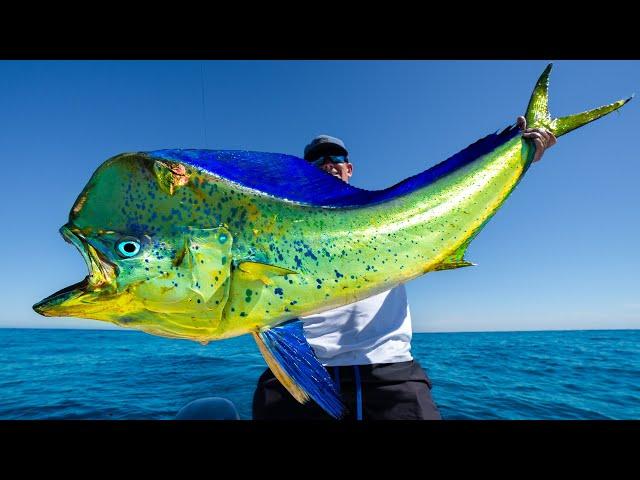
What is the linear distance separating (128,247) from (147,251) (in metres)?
0.07

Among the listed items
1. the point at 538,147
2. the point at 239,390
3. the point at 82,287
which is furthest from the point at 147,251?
the point at 239,390

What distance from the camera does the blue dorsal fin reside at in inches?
53.6

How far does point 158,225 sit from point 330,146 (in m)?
1.60

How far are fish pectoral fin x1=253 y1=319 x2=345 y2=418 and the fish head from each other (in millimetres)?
237

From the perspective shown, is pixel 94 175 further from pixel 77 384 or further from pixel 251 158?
pixel 77 384

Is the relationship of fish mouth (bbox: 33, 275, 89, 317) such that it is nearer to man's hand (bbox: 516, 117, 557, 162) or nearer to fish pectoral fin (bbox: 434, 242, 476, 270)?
fish pectoral fin (bbox: 434, 242, 476, 270)

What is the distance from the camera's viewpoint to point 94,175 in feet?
4.15

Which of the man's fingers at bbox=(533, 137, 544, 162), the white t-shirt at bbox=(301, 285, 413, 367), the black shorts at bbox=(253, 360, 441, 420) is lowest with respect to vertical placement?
the black shorts at bbox=(253, 360, 441, 420)

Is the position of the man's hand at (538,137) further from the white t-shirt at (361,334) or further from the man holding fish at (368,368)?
the white t-shirt at (361,334)

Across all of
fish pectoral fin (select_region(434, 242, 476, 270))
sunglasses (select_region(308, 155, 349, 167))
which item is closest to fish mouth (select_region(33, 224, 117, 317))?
fish pectoral fin (select_region(434, 242, 476, 270))

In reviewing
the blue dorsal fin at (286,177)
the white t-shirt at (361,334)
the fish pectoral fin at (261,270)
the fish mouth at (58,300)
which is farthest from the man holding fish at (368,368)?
the fish mouth at (58,300)

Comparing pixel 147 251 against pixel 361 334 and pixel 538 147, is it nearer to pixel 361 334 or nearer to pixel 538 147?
pixel 361 334

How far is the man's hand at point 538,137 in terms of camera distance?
5.79 ft
